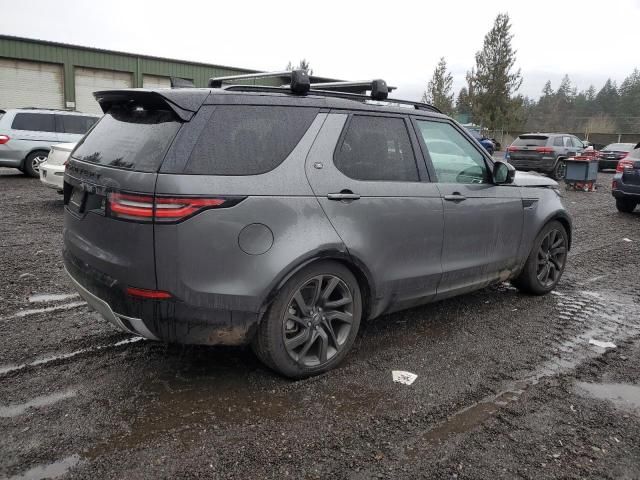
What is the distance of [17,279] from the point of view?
5145 millimetres

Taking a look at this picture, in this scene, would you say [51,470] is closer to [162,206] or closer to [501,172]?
[162,206]

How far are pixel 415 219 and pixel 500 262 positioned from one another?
1301mm

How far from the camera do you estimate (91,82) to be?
29078mm

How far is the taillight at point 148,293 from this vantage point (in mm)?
2732

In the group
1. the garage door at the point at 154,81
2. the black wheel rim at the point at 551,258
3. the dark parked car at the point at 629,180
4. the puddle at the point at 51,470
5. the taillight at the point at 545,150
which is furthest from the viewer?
the garage door at the point at 154,81

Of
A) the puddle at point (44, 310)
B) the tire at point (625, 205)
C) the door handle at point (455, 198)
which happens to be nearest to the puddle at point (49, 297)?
the puddle at point (44, 310)

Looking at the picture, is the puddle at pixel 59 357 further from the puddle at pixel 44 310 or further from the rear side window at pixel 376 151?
the rear side window at pixel 376 151

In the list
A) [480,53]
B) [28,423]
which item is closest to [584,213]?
[28,423]

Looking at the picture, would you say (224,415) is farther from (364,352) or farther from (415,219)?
(415,219)

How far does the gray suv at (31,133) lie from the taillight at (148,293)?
1180cm

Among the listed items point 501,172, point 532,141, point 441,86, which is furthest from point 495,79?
point 501,172

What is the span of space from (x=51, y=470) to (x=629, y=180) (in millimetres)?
11501

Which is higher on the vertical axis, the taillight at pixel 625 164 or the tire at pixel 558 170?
the taillight at pixel 625 164

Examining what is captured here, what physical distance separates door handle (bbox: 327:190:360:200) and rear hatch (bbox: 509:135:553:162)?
16.7 meters
